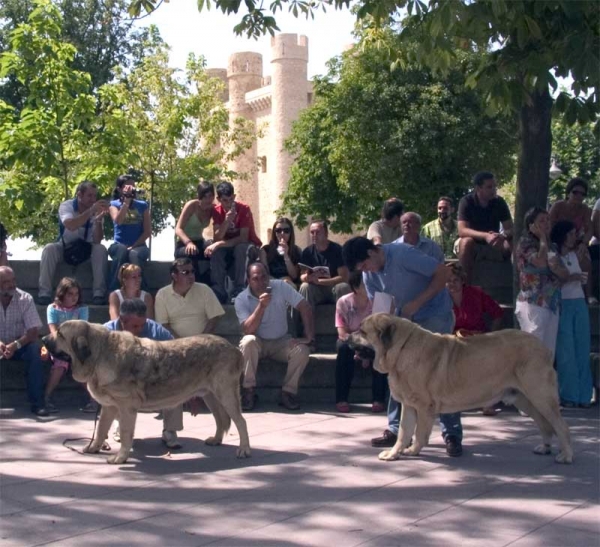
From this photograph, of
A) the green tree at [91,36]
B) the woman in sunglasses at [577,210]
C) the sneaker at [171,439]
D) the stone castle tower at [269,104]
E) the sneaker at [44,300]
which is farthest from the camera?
the stone castle tower at [269,104]

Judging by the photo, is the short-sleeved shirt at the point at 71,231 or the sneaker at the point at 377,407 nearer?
the sneaker at the point at 377,407

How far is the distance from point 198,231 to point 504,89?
5.26 metres

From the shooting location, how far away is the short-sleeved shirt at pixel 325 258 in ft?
40.8

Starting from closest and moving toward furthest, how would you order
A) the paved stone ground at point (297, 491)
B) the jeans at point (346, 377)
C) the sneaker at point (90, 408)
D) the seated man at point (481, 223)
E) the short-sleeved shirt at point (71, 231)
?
the paved stone ground at point (297, 491)
the sneaker at point (90, 408)
the jeans at point (346, 377)
the short-sleeved shirt at point (71, 231)
the seated man at point (481, 223)

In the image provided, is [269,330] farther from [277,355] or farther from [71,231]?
[71,231]

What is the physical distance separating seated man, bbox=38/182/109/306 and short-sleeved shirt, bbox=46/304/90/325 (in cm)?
114

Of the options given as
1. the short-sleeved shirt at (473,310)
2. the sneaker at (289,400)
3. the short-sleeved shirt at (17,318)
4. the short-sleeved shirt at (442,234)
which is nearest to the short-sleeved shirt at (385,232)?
the short-sleeved shirt at (442,234)

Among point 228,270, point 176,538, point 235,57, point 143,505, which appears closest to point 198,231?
point 228,270

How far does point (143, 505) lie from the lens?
6.93 m

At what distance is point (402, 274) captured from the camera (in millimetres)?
8547

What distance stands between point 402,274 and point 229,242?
14.2 feet

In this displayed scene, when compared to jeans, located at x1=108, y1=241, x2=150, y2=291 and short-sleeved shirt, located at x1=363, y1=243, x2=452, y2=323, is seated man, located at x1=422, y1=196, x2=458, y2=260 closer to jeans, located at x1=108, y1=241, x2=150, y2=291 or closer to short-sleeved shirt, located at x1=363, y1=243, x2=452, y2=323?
jeans, located at x1=108, y1=241, x2=150, y2=291

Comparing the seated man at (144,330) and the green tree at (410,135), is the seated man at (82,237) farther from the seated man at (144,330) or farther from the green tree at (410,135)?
the green tree at (410,135)

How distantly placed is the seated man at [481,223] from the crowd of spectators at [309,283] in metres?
0.02
